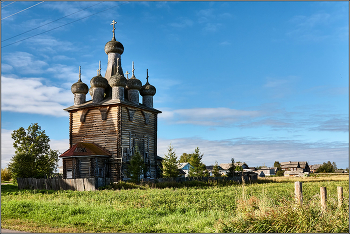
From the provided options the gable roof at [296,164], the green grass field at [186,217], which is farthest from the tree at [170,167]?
the gable roof at [296,164]

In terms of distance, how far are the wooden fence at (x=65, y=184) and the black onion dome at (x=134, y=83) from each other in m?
11.7

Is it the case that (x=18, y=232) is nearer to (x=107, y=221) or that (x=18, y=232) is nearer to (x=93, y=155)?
(x=107, y=221)

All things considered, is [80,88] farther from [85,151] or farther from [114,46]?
[85,151]

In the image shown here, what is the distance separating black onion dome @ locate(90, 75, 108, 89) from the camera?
116ft

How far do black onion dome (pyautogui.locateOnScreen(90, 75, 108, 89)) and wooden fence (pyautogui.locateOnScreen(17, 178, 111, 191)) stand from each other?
38.2ft

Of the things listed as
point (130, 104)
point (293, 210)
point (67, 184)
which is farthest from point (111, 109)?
point (293, 210)

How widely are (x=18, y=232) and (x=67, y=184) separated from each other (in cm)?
1737

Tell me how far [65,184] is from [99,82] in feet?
41.8

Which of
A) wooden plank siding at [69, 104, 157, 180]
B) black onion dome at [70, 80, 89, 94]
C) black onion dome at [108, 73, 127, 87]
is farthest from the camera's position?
black onion dome at [70, 80, 89, 94]

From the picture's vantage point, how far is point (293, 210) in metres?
9.12

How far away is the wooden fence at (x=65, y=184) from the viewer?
26.0 m

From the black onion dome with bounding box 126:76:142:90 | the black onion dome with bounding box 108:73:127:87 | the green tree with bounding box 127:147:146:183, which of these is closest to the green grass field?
the green tree with bounding box 127:147:146:183

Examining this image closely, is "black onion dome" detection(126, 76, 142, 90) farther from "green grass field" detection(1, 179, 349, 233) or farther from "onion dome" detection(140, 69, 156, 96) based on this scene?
"green grass field" detection(1, 179, 349, 233)

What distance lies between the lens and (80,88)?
37000 mm
